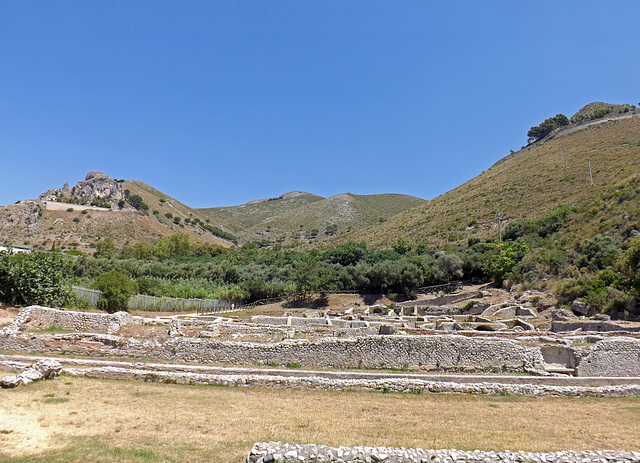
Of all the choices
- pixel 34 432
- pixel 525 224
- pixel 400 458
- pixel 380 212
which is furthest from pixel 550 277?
pixel 380 212

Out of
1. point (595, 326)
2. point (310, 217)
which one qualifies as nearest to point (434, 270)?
point (595, 326)

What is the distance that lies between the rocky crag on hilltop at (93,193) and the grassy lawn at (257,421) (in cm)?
12003

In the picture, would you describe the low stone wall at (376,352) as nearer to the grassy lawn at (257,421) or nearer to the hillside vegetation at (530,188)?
the grassy lawn at (257,421)

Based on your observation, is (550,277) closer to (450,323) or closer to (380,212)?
(450,323)

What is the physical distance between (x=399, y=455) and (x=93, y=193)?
461 ft

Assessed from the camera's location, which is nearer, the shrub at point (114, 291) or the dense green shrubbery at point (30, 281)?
the dense green shrubbery at point (30, 281)

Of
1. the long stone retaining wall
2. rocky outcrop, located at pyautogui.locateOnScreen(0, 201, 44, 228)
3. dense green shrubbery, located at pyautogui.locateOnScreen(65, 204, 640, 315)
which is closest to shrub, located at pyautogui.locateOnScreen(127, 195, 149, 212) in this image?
rocky outcrop, located at pyautogui.locateOnScreen(0, 201, 44, 228)

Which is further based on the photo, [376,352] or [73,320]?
Result: [73,320]

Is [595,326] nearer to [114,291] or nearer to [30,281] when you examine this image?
[30,281]

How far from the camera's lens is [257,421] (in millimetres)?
8805

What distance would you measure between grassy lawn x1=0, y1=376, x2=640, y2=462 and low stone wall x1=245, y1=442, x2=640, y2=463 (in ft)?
2.94

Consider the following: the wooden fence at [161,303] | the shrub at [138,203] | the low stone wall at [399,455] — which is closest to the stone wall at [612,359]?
the low stone wall at [399,455]

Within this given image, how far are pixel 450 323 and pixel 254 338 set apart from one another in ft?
38.4

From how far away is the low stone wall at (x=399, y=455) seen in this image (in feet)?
19.9
